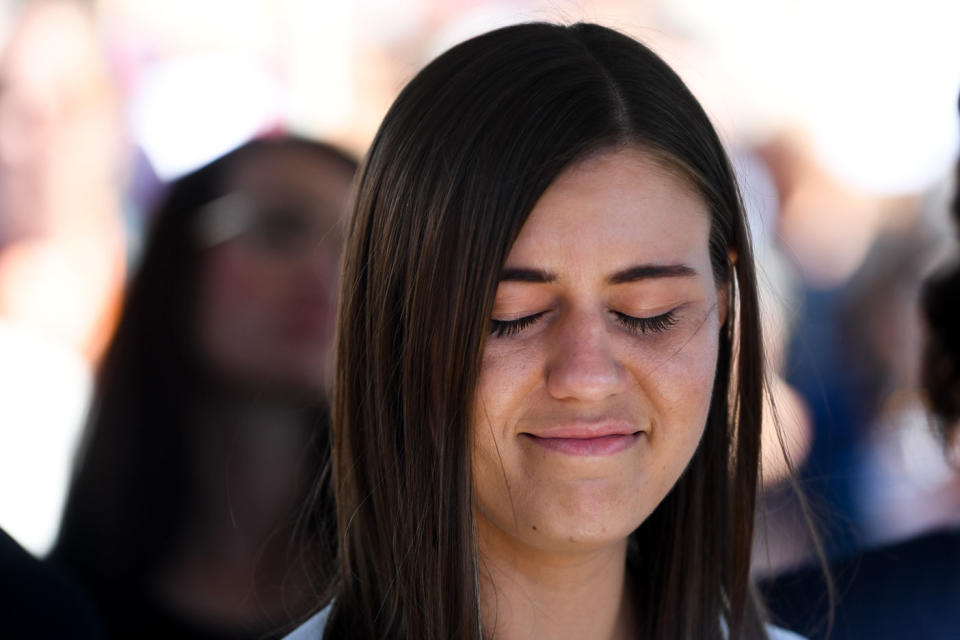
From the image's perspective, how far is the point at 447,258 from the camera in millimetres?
1219

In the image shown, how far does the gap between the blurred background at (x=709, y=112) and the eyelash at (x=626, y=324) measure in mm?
846

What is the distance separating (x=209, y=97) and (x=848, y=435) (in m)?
1.97

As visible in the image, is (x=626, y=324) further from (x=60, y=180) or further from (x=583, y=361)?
(x=60, y=180)

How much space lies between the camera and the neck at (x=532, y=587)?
4.40 ft

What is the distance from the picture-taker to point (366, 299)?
1.34 m

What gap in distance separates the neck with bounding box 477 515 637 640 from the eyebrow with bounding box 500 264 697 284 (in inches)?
12.3

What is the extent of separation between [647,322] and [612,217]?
0.12 metres

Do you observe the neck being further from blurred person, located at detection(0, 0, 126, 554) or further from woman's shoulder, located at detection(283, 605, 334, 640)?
blurred person, located at detection(0, 0, 126, 554)

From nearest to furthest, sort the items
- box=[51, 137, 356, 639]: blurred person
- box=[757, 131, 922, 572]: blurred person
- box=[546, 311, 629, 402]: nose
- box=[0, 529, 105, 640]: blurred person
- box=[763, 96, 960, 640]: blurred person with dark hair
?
box=[546, 311, 629, 402]: nose → box=[0, 529, 105, 640]: blurred person → box=[763, 96, 960, 640]: blurred person with dark hair → box=[51, 137, 356, 639]: blurred person → box=[757, 131, 922, 572]: blurred person

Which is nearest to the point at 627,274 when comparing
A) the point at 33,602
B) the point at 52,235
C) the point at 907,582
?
the point at 33,602

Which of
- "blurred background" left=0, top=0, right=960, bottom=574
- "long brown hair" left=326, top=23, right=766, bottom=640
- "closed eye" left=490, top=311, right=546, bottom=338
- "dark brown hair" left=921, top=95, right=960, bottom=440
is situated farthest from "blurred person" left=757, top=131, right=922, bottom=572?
"closed eye" left=490, top=311, right=546, bottom=338

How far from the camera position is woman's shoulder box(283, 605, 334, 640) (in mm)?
1385

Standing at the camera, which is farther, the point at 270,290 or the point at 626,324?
the point at 270,290

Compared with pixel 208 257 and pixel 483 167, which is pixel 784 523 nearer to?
pixel 208 257
